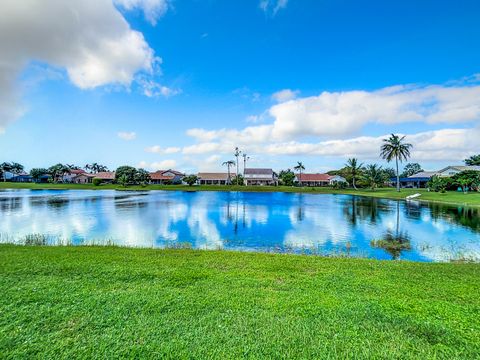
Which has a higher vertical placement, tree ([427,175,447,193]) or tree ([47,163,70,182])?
tree ([47,163,70,182])

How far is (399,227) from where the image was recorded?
20625mm

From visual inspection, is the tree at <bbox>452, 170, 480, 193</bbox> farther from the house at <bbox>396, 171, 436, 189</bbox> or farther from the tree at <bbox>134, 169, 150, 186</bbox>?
the tree at <bbox>134, 169, 150, 186</bbox>

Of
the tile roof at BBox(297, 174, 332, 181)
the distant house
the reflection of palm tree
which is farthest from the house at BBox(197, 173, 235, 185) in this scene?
the reflection of palm tree

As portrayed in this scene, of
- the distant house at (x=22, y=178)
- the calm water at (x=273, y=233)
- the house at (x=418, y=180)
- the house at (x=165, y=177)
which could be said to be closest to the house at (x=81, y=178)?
the distant house at (x=22, y=178)

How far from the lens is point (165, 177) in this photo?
104 m

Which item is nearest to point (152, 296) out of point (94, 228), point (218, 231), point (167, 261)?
point (167, 261)

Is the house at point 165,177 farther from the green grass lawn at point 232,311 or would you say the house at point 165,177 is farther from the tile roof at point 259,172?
the green grass lawn at point 232,311

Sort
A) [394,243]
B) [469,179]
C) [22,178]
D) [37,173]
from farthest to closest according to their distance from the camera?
[22,178]
[37,173]
[469,179]
[394,243]

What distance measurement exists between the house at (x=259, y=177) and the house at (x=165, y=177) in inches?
1076

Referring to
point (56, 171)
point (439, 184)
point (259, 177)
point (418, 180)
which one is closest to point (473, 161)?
point (418, 180)

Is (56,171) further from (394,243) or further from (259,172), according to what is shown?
(394,243)

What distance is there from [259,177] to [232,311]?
96206 millimetres

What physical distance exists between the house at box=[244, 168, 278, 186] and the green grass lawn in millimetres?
91579

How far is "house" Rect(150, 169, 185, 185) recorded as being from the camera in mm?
102750
